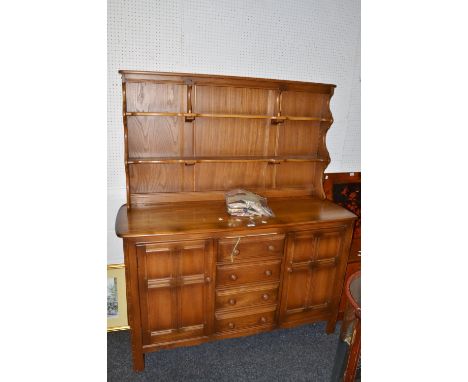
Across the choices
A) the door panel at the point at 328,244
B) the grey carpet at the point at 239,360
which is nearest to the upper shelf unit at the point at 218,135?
the door panel at the point at 328,244

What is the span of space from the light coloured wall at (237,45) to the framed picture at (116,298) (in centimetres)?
12

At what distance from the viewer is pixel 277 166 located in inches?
114

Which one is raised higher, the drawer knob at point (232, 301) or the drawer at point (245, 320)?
the drawer knob at point (232, 301)

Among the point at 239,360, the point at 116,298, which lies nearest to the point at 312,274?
the point at 239,360

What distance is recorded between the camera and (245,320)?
2.49m

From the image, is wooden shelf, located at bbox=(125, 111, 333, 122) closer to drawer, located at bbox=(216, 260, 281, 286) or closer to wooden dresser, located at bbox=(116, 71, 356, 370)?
wooden dresser, located at bbox=(116, 71, 356, 370)

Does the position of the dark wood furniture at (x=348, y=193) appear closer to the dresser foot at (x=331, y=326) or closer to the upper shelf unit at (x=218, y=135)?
the upper shelf unit at (x=218, y=135)

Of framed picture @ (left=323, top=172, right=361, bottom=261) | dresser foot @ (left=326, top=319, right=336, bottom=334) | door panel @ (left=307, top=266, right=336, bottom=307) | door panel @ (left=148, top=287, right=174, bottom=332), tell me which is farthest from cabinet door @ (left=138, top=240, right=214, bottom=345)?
framed picture @ (left=323, top=172, right=361, bottom=261)

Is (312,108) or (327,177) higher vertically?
(312,108)

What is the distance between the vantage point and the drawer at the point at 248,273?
2322 millimetres

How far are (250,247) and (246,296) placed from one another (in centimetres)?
46
